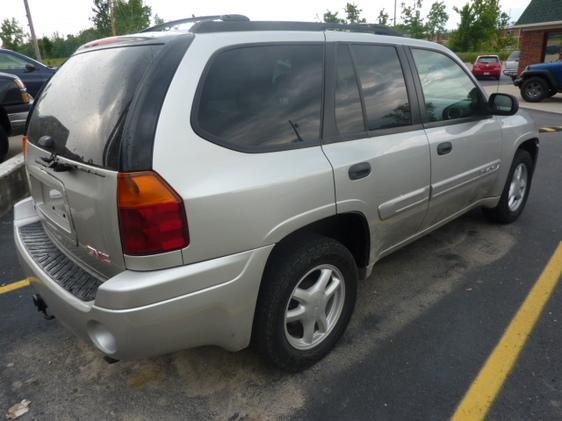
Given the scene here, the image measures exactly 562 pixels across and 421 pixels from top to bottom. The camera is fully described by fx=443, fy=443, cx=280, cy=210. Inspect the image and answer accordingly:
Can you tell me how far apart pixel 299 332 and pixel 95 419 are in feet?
3.61

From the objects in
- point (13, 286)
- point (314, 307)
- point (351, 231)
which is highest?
point (351, 231)

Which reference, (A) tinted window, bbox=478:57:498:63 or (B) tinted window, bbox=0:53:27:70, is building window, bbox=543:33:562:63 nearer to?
(A) tinted window, bbox=478:57:498:63

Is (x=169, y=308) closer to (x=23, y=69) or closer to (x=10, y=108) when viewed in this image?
(x=10, y=108)

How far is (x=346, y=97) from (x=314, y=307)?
3.80 ft

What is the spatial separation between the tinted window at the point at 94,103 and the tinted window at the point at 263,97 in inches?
12.4

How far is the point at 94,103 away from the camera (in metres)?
1.97

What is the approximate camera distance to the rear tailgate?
179 centimetres

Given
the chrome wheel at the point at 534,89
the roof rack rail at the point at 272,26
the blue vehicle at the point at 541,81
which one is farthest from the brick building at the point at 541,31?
the roof rack rail at the point at 272,26

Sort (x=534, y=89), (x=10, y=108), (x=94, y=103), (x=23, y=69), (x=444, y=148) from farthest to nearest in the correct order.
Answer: (x=534, y=89) < (x=23, y=69) < (x=10, y=108) < (x=444, y=148) < (x=94, y=103)

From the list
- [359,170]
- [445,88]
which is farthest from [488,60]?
[359,170]

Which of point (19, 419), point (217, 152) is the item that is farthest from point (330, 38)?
point (19, 419)

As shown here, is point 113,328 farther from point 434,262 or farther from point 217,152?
point 434,262

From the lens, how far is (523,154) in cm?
423

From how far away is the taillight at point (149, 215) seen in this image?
1.70m
